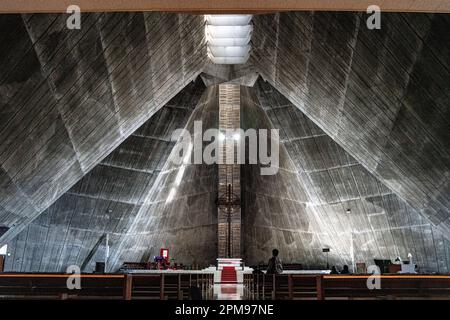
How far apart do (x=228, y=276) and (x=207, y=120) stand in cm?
627

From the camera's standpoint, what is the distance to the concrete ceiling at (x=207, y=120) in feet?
25.8

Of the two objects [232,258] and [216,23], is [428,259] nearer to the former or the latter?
[232,258]

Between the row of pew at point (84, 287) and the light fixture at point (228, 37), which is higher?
the light fixture at point (228, 37)

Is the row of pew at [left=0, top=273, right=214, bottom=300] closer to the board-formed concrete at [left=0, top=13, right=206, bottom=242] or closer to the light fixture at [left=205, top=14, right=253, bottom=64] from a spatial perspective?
the board-formed concrete at [left=0, top=13, right=206, bottom=242]

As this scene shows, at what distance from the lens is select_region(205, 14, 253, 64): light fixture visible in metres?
13.3

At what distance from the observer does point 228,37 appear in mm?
14336

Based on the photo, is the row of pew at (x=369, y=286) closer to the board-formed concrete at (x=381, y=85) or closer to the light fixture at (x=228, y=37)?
the board-formed concrete at (x=381, y=85)

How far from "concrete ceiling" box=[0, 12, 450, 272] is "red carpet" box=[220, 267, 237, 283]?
3.36 metres

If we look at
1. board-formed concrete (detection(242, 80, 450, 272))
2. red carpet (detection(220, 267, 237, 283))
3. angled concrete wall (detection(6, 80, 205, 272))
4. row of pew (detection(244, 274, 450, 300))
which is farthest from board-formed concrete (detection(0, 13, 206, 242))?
red carpet (detection(220, 267, 237, 283))

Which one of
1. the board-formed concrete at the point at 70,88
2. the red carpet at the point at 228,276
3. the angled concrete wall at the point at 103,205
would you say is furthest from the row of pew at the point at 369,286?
the angled concrete wall at the point at 103,205

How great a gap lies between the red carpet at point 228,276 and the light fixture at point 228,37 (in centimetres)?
674

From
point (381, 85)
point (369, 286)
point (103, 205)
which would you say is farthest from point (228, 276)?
point (381, 85)
